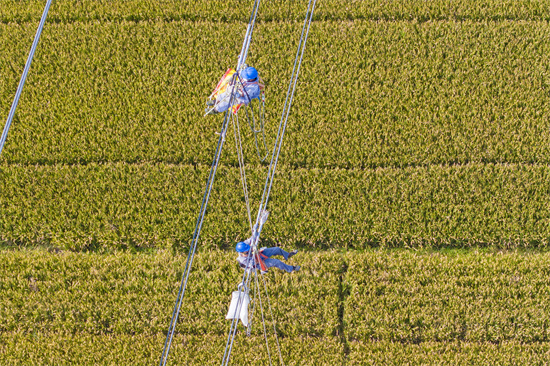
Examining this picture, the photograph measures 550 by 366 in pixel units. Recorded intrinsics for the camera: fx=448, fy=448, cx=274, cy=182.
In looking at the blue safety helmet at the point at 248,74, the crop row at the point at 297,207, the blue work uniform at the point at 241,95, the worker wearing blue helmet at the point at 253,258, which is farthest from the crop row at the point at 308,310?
the blue safety helmet at the point at 248,74

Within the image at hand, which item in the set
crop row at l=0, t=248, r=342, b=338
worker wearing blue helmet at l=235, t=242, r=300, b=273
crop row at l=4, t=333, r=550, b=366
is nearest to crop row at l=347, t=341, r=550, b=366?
crop row at l=4, t=333, r=550, b=366

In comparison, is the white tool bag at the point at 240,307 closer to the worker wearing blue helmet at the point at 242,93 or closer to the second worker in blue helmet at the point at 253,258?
the second worker in blue helmet at the point at 253,258

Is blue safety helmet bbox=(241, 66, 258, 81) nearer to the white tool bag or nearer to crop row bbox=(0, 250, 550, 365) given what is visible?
the white tool bag

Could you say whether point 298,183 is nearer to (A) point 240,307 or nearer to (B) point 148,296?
(B) point 148,296

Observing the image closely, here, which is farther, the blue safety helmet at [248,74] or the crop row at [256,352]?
the crop row at [256,352]

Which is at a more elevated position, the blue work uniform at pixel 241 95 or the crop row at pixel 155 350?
the blue work uniform at pixel 241 95

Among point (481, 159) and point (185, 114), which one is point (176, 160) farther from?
point (481, 159)
